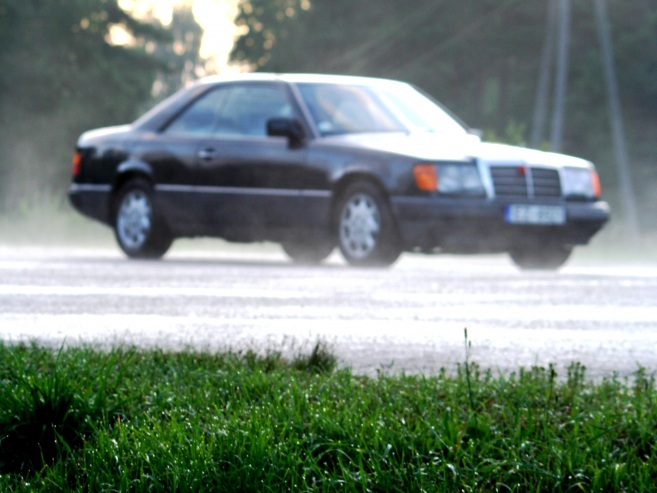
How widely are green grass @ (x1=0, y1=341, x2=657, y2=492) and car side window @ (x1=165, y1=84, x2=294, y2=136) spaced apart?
7224 mm

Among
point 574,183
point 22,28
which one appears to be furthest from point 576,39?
point 574,183

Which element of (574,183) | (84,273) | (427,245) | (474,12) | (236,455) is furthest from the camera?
(474,12)

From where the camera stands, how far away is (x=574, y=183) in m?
12.6

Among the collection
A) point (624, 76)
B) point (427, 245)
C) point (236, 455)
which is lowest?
point (236, 455)

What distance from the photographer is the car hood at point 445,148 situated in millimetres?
11914

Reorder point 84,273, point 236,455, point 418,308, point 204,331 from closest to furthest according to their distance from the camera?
point 236,455 → point 204,331 → point 418,308 → point 84,273

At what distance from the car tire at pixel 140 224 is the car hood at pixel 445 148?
2001 mm

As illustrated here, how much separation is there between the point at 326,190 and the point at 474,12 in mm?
40454

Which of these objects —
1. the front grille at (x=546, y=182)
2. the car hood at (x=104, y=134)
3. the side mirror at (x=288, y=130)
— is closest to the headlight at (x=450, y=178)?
the front grille at (x=546, y=182)

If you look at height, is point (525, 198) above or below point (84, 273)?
above

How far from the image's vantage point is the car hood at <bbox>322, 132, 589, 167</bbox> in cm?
1191

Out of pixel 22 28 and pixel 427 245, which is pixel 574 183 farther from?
pixel 22 28

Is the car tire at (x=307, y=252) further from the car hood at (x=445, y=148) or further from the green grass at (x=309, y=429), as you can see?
the green grass at (x=309, y=429)

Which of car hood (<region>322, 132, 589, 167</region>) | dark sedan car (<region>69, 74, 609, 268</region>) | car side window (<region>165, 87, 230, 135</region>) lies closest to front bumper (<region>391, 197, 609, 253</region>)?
dark sedan car (<region>69, 74, 609, 268</region>)
